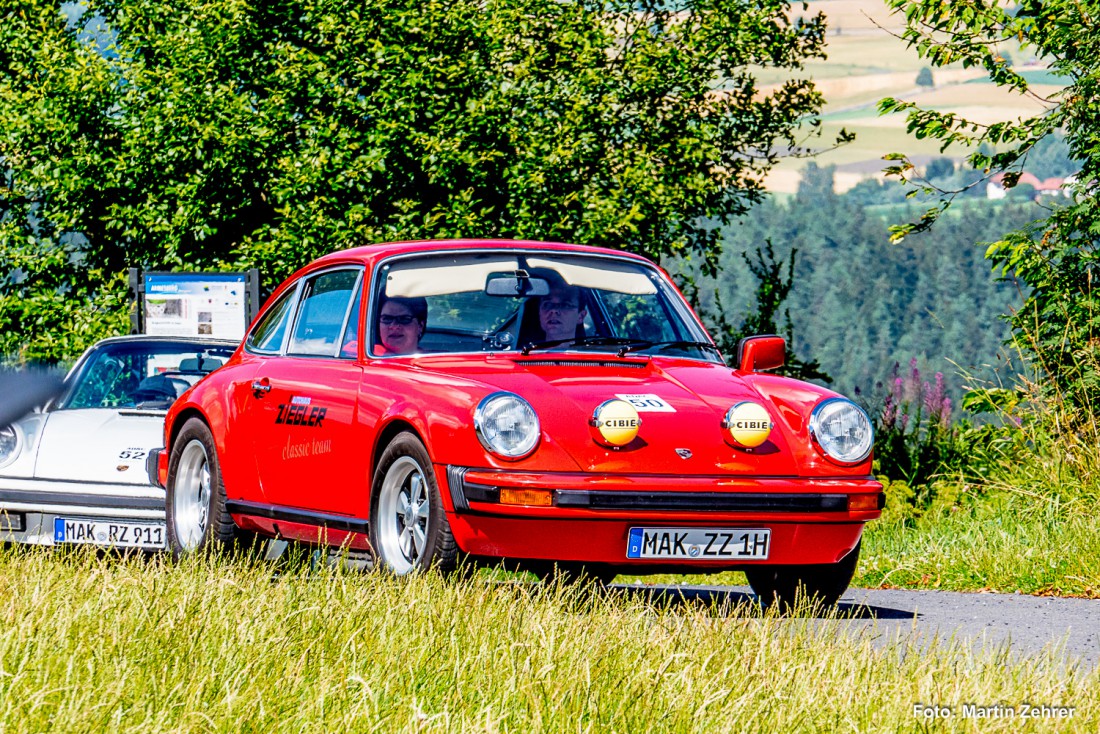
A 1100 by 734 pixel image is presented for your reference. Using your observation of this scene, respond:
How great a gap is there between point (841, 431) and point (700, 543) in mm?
857

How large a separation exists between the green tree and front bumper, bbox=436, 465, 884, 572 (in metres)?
5.66

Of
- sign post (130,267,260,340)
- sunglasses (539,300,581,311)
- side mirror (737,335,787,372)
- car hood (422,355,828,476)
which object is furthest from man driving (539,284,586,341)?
sign post (130,267,260,340)

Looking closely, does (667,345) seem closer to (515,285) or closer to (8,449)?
(515,285)

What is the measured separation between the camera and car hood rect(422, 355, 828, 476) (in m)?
6.54

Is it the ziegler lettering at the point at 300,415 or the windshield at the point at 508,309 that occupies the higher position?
the windshield at the point at 508,309

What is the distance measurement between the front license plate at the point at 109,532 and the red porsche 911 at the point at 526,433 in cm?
73

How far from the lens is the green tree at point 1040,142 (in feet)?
41.1

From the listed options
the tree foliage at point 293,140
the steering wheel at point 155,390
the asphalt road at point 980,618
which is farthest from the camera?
the tree foliage at point 293,140

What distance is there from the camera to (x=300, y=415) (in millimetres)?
7867

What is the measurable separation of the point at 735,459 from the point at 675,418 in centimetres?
30

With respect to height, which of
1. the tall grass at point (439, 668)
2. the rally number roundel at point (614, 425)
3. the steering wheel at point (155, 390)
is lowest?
the tall grass at point (439, 668)

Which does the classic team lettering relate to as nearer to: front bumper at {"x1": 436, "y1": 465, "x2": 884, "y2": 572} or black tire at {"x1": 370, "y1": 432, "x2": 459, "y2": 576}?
black tire at {"x1": 370, "y1": 432, "x2": 459, "y2": 576}

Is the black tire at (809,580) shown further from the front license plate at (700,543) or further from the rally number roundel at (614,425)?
the rally number roundel at (614,425)

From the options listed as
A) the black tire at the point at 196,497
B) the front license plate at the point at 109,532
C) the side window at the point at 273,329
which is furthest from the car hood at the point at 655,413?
the front license plate at the point at 109,532
